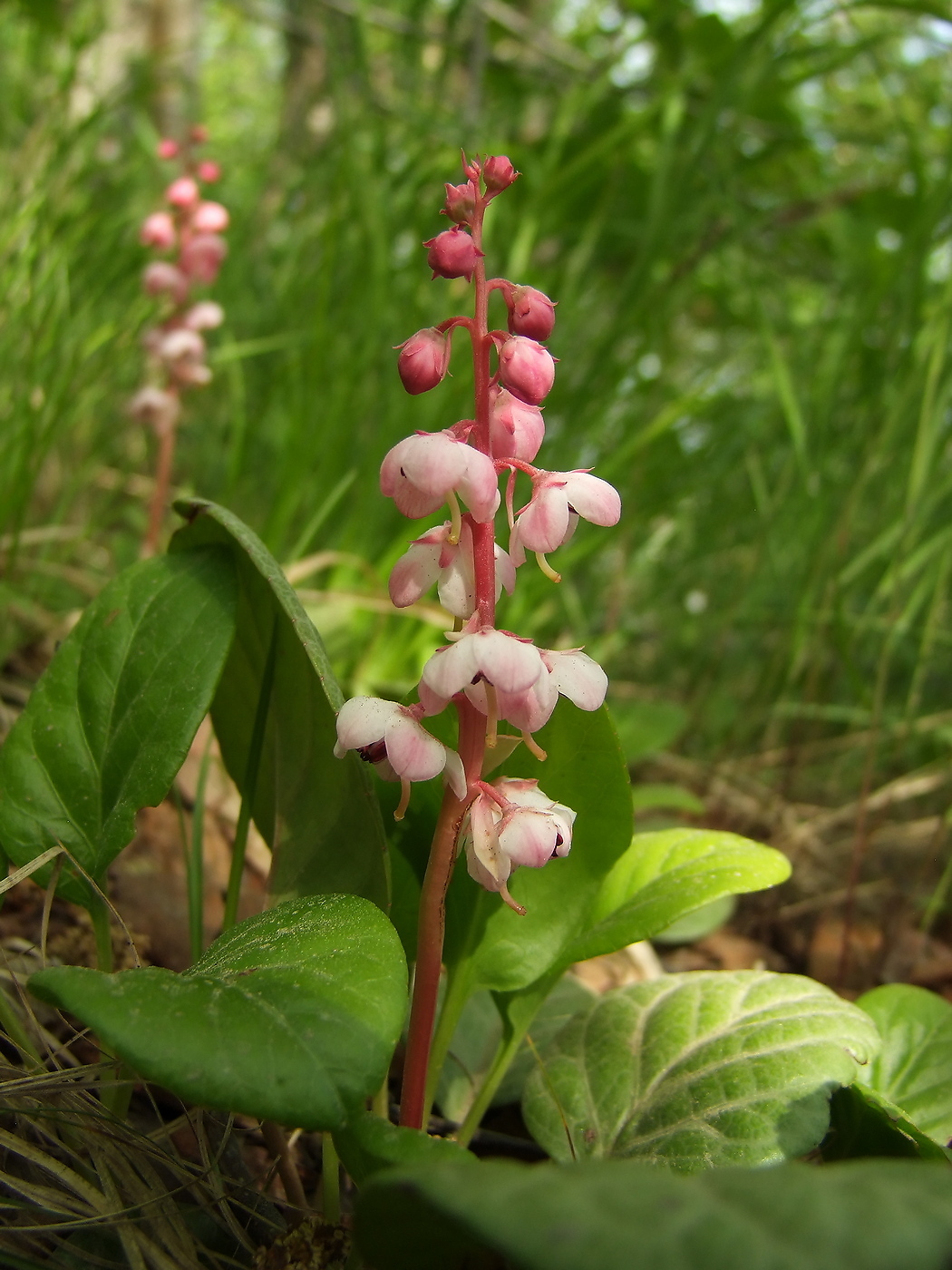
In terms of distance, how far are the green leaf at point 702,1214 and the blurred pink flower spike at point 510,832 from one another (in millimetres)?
267

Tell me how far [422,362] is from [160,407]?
1916mm

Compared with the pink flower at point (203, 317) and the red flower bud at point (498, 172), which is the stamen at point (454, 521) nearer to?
the red flower bud at point (498, 172)

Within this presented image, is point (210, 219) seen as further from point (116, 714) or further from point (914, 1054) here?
point (914, 1054)

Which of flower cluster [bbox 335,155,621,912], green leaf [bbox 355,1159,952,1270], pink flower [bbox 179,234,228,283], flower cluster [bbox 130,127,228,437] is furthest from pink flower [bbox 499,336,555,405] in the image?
pink flower [bbox 179,234,228,283]

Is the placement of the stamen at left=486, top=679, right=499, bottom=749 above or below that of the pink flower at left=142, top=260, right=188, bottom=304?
below

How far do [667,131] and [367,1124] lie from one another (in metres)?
2.08

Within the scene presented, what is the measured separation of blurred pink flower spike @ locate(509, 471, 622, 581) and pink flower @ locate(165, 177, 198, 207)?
2.15 meters

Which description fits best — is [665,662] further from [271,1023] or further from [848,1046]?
[271,1023]

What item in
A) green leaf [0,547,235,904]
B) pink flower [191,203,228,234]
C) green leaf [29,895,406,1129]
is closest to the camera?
green leaf [29,895,406,1129]

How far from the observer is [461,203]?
81cm

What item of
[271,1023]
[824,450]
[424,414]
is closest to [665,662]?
[824,450]

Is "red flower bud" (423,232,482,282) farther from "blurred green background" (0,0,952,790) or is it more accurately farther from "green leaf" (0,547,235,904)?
"blurred green background" (0,0,952,790)

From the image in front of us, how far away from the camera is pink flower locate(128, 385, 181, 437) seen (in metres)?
2.51

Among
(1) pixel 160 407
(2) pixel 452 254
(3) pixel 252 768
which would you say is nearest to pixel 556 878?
(3) pixel 252 768
